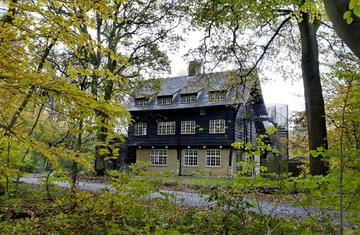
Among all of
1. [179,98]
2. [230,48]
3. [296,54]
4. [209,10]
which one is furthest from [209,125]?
[209,10]

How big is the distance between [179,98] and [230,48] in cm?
1758

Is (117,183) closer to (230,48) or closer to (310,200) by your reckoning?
(310,200)

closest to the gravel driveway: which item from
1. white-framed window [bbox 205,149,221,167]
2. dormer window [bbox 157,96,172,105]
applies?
white-framed window [bbox 205,149,221,167]

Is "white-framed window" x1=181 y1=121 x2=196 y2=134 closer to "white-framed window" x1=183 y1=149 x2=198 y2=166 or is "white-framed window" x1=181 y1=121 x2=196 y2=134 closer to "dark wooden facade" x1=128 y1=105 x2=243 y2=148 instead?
"dark wooden facade" x1=128 y1=105 x2=243 y2=148

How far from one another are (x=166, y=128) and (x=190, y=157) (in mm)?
3532

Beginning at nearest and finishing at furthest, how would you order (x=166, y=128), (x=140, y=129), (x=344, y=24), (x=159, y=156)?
(x=344, y=24) < (x=166, y=128) < (x=159, y=156) < (x=140, y=129)

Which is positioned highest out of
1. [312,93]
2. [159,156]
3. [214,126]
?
[214,126]

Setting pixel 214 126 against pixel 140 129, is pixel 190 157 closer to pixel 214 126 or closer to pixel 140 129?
pixel 214 126

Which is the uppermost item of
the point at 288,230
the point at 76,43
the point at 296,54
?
the point at 296,54

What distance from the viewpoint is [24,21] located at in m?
3.04

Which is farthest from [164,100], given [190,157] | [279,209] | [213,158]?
[279,209]

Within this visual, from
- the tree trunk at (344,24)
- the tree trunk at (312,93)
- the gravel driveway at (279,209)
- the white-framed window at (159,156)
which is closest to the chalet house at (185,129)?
the white-framed window at (159,156)

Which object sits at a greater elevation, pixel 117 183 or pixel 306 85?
pixel 306 85

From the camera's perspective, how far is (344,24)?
278 centimetres
